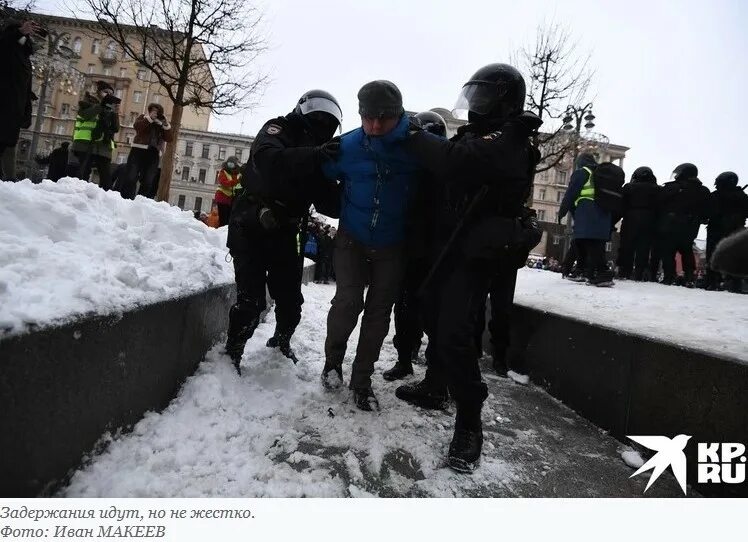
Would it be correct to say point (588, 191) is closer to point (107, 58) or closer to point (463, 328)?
point (463, 328)

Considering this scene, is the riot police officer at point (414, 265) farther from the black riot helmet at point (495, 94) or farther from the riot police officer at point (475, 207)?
the black riot helmet at point (495, 94)

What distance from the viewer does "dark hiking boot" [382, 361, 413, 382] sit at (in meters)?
3.39

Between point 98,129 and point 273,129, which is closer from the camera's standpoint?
point 273,129

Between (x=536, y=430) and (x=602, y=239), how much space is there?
4.06m

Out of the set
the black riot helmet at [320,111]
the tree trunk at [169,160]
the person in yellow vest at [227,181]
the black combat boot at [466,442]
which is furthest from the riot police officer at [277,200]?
the tree trunk at [169,160]

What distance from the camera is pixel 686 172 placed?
6699mm

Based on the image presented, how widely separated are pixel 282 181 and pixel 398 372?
1.77 metres

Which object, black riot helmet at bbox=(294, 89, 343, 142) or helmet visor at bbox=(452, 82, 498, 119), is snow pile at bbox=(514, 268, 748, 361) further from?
black riot helmet at bbox=(294, 89, 343, 142)

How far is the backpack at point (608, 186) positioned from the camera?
5914 mm

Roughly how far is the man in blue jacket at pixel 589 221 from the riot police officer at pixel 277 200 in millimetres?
4234

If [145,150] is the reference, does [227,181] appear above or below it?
below

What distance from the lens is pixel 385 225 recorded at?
8.32 ft

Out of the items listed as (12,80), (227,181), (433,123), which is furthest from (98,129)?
(433,123)
